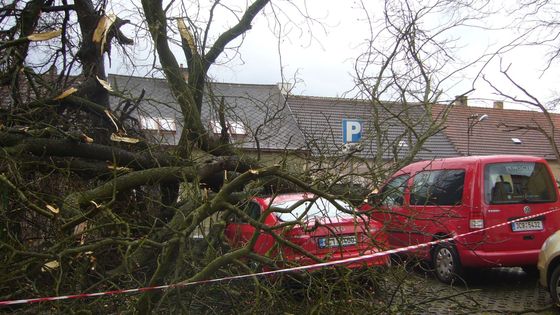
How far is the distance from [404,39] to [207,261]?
19.6 feet

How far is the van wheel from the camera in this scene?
299 inches

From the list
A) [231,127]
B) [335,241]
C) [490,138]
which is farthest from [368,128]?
[490,138]

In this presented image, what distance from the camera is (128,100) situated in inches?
275

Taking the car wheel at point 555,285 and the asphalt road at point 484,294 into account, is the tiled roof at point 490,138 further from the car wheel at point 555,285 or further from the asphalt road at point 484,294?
the car wheel at point 555,285

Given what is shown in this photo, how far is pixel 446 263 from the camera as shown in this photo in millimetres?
7797

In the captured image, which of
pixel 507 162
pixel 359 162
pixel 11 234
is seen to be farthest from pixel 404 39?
pixel 11 234

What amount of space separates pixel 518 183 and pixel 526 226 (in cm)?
60

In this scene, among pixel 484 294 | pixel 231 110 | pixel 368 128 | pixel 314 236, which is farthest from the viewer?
pixel 368 128

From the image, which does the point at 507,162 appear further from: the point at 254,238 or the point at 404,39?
the point at 254,238

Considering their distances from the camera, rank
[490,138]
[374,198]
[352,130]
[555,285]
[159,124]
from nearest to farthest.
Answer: [374,198] → [555,285] → [159,124] → [352,130] → [490,138]

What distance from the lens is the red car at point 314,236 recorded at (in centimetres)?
475

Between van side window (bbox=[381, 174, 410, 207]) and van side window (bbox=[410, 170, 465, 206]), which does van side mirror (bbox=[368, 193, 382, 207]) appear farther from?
van side window (bbox=[410, 170, 465, 206])

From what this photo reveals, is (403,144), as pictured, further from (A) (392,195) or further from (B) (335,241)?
(B) (335,241)

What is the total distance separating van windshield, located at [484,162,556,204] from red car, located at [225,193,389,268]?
2.94 m
